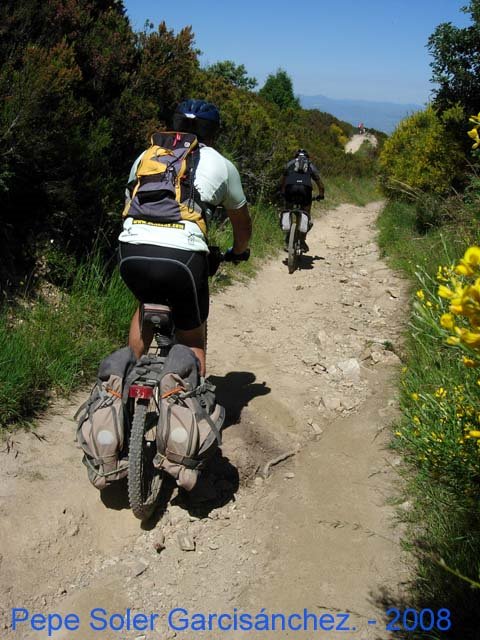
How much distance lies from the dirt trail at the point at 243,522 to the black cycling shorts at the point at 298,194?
4305 millimetres

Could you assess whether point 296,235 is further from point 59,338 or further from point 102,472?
point 102,472

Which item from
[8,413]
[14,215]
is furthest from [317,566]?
[14,215]

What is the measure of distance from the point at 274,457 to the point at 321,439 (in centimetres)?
44

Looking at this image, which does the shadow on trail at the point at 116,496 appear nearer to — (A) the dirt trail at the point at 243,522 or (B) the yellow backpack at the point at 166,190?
(A) the dirt trail at the point at 243,522

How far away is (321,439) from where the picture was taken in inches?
155

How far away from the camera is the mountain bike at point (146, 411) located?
8.98 feet

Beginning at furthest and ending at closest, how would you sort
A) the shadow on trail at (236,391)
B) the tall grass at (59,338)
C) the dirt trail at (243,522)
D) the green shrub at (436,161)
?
the green shrub at (436,161), the shadow on trail at (236,391), the tall grass at (59,338), the dirt trail at (243,522)

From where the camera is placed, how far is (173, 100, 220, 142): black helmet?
3016mm

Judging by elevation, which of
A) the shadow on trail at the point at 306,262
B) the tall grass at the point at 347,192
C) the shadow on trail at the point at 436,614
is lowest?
the tall grass at the point at 347,192

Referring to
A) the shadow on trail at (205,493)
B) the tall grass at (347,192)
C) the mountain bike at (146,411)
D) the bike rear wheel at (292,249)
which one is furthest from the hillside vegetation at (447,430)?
the tall grass at (347,192)

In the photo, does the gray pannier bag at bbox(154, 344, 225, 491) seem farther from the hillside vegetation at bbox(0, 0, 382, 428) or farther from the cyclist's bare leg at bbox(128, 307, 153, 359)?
the hillside vegetation at bbox(0, 0, 382, 428)

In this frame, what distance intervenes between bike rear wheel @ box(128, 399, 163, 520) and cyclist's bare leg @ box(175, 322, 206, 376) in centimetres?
44

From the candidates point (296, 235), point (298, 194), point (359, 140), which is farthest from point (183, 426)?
point (359, 140)

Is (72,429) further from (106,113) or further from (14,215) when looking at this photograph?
(106,113)
